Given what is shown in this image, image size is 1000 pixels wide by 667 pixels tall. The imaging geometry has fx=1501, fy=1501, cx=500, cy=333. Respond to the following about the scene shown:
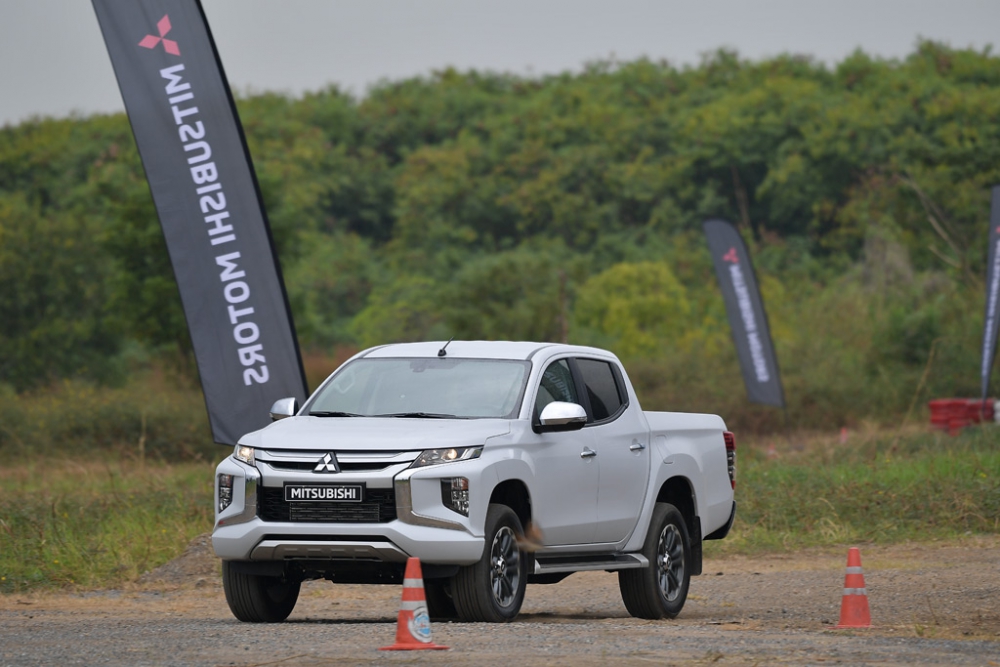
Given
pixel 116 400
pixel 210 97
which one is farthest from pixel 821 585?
pixel 116 400

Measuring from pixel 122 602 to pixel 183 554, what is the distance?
198 cm

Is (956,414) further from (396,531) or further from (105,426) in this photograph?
(396,531)

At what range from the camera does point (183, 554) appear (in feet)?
Answer: 47.9

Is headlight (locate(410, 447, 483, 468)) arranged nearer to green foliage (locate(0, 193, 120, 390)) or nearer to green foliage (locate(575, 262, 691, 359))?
green foliage (locate(575, 262, 691, 359))

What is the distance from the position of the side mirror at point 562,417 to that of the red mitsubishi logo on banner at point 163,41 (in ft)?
20.9

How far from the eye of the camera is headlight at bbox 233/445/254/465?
364 inches

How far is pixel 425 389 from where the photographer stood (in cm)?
996

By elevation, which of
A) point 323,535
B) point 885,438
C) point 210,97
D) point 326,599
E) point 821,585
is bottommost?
point 885,438

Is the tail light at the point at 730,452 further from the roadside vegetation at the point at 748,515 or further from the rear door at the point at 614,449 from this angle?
the roadside vegetation at the point at 748,515

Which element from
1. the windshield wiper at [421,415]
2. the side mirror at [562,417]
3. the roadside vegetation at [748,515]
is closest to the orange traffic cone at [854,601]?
the side mirror at [562,417]

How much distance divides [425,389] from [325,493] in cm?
132

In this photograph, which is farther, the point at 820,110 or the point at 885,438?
the point at 820,110

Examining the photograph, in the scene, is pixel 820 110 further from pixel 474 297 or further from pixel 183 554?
pixel 183 554

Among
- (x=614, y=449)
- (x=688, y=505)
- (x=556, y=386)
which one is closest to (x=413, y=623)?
(x=556, y=386)
